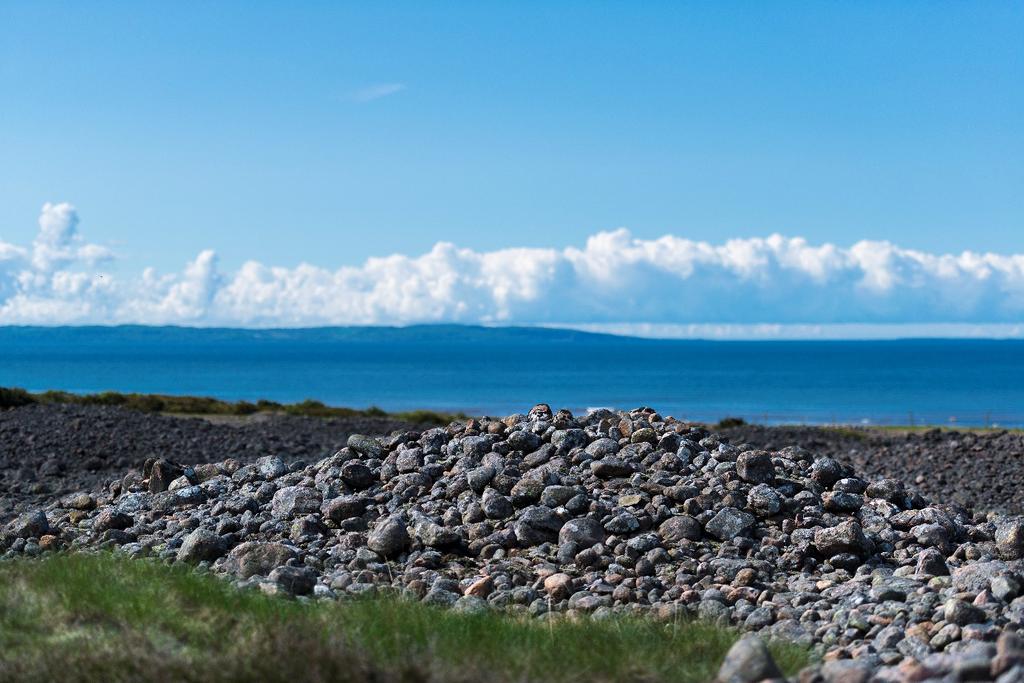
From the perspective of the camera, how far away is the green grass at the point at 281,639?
4.91 m

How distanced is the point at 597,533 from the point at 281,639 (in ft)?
16.0

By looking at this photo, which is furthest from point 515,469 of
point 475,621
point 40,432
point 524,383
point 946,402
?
point 524,383

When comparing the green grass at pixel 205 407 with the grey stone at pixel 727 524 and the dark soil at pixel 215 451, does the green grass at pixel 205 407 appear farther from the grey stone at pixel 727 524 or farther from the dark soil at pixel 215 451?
the grey stone at pixel 727 524

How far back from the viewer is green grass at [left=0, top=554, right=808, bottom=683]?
4.91 meters

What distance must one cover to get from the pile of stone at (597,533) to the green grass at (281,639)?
105 centimetres

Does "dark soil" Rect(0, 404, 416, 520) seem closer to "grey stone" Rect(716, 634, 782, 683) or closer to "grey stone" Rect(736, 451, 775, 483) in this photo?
"grey stone" Rect(736, 451, 775, 483)

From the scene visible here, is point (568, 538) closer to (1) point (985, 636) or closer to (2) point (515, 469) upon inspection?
(2) point (515, 469)

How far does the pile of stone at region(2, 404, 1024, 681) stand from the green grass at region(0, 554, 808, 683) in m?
1.05

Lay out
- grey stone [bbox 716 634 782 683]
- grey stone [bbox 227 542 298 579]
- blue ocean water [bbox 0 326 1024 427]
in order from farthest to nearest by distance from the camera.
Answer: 1. blue ocean water [bbox 0 326 1024 427]
2. grey stone [bbox 227 542 298 579]
3. grey stone [bbox 716 634 782 683]

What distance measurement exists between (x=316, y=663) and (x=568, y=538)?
5016 mm

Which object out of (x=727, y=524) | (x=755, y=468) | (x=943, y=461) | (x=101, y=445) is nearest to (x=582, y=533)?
(x=727, y=524)

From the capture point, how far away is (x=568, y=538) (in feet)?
31.4

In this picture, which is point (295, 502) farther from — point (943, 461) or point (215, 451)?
point (943, 461)

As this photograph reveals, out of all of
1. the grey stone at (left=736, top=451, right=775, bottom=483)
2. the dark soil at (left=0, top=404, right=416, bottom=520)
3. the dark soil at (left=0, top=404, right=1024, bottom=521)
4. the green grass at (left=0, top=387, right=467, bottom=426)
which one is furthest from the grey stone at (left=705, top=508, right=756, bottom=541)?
the green grass at (left=0, top=387, right=467, bottom=426)
